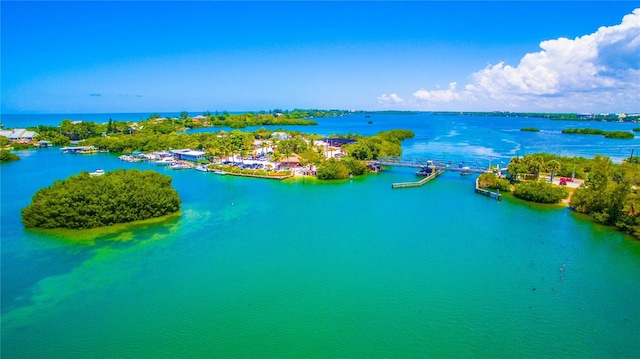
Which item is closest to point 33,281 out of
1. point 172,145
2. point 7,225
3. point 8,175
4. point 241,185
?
point 7,225

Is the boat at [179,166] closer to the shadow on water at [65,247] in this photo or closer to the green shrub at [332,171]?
the green shrub at [332,171]

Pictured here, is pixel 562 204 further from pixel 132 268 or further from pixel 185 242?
pixel 132 268

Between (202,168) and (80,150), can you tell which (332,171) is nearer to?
(202,168)

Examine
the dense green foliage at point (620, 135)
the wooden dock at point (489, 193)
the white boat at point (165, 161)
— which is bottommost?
the wooden dock at point (489, 193)

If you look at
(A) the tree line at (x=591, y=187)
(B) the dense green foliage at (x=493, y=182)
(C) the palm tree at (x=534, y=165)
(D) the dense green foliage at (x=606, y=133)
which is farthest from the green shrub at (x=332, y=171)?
(D) the dense green foliage at (x=606, y=133)

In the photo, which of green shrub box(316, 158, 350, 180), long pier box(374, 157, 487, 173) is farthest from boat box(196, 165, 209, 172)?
long pier box(374, 157, 487, 173)

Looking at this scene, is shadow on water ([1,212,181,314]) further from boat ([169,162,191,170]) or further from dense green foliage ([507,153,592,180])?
dense green foliage ([507,153,592,180])
